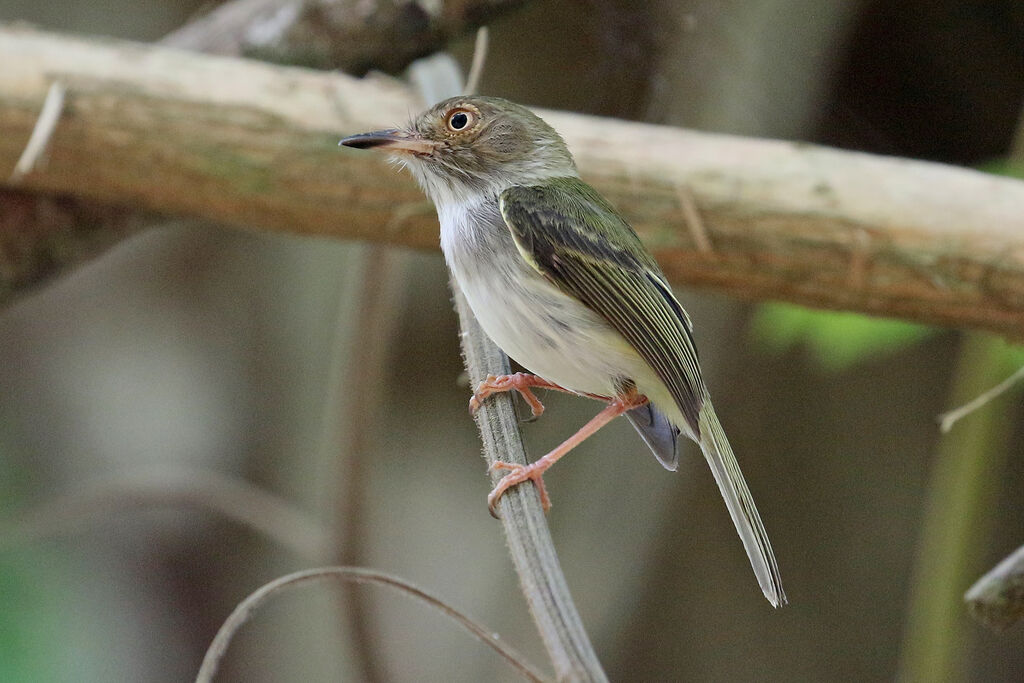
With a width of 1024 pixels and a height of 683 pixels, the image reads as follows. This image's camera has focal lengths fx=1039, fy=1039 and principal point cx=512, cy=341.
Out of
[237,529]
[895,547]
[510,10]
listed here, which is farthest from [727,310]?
[237,529]

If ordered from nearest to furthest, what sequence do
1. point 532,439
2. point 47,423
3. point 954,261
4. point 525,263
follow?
point 525,263 < point 954,261 < point 532,439 < point 47,423

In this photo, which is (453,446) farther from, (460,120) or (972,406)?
(972,406)

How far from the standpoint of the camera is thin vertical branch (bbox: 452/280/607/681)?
0.99m

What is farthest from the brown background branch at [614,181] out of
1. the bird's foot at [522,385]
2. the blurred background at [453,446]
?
the blurred background at [453,446]

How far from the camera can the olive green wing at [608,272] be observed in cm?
203

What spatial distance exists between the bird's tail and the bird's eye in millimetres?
818

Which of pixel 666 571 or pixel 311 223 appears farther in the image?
pixel 666 571

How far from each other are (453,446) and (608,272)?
344 centimetres

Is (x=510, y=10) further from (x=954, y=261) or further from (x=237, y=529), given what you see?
(x=237, y=529)

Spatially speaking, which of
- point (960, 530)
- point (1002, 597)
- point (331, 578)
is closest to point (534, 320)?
point (331, 578)

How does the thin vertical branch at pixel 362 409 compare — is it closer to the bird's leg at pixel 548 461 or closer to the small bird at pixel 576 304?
the small bird at pixel 576 304

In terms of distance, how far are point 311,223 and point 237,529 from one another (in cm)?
283

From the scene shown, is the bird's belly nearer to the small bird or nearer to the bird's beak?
the small bird

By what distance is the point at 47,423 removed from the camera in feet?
17.1
